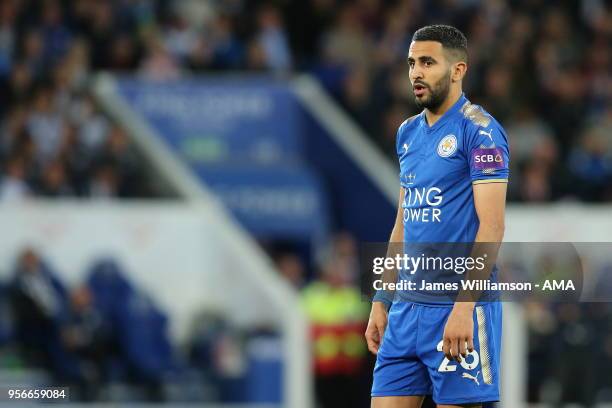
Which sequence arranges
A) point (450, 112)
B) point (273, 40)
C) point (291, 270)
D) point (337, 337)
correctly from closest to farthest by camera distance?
1. point (450, 112)
2. point (337, 337)
3. point (291, 270)
4. point (273, 40)

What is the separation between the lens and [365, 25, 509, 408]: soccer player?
211 inches

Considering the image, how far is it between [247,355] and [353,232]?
2344 mm

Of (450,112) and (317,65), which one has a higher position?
(317,65)

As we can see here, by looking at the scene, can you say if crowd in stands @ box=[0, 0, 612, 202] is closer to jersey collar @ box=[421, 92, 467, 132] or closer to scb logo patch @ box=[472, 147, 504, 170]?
jersey collar @ box=[421, 92, 467, 132]

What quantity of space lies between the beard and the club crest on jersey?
138mm

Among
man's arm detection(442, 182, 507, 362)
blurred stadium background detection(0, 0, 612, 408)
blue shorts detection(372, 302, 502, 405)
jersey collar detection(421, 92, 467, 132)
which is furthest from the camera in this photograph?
blurred stadium background detection(0, 0, 612, 408)

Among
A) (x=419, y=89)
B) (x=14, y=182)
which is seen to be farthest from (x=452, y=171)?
(x=14, y=182)

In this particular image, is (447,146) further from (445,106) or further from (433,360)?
(433,360)

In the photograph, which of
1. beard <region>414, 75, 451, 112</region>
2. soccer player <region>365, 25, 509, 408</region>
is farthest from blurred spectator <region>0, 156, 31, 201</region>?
beard <region>414, 75, 451, 112</region>

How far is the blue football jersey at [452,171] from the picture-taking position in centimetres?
539

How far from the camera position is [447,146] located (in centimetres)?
554

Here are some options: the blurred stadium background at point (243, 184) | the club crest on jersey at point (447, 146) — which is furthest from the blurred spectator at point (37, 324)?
the club crest on jersey at point (447, 146)

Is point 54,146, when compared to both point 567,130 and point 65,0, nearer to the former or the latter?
point 65,0

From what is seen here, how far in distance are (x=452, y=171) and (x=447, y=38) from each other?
496mm
